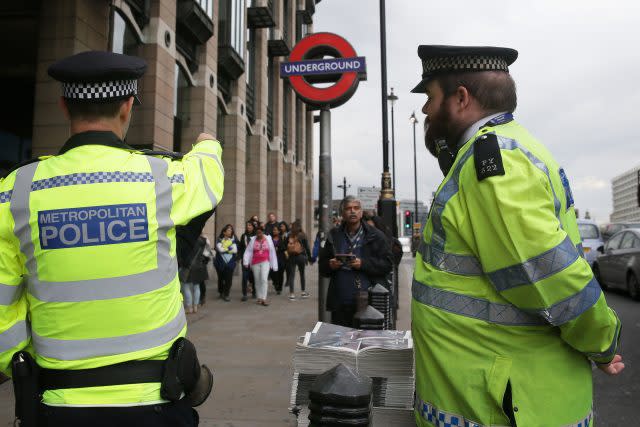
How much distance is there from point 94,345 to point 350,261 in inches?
143

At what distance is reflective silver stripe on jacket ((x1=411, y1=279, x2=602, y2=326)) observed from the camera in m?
1.46

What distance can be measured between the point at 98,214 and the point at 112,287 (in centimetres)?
24

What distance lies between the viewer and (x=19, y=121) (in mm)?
13562

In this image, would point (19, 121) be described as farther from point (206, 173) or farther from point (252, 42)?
point (206, 173)

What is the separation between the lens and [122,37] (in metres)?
11.9

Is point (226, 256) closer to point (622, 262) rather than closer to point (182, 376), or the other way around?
A: point (622, 262)

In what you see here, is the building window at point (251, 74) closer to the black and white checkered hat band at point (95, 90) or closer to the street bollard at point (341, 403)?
the black and white checkered hat band at point (95, 90)

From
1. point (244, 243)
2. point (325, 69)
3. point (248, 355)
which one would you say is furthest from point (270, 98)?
point (248, 355)

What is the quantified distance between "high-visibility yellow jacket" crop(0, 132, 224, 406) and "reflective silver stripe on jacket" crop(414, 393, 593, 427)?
883 millimetres

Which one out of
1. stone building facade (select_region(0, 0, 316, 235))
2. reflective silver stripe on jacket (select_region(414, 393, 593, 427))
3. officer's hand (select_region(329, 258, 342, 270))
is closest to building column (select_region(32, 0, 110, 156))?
stone building facade (select_region(0, 0, 316, 235))

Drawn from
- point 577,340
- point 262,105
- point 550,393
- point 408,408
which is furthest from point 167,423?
point 262,105

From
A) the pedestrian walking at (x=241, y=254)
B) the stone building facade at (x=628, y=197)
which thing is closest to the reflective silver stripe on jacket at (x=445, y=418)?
the pedestrian walking at (x=241, y=254)

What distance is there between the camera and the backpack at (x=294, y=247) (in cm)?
1295

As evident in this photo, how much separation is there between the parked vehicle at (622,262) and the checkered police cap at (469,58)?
11.0m
